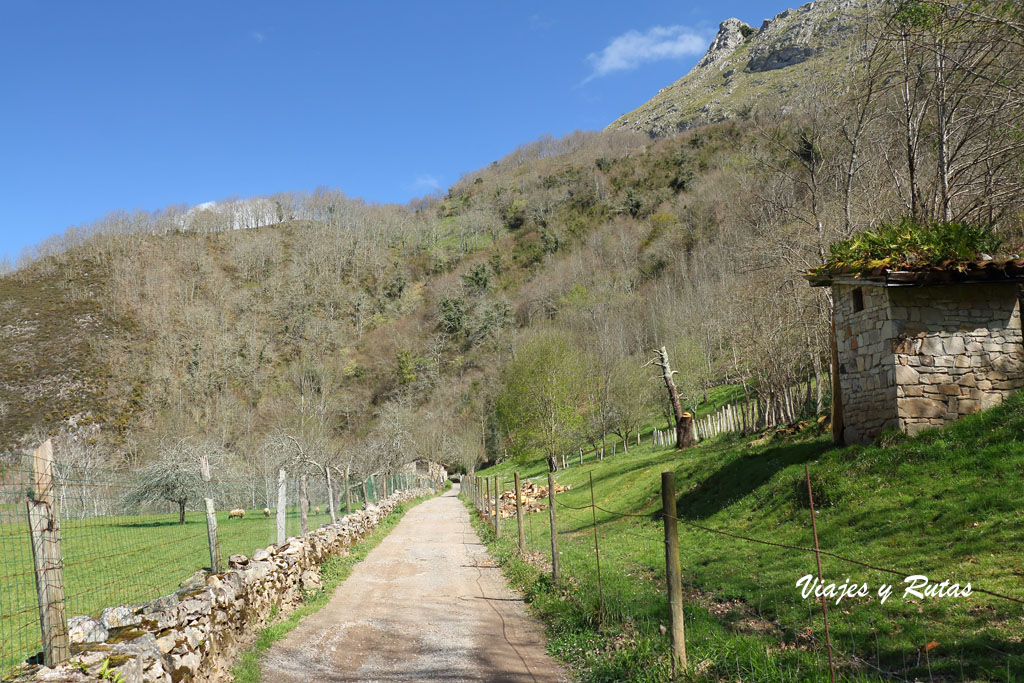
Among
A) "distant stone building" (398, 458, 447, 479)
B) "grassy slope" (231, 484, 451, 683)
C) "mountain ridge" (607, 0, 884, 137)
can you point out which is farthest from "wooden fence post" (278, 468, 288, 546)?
"mountain ridge" (607, 0, 884, 137)

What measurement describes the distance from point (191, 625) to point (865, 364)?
11.9 meters

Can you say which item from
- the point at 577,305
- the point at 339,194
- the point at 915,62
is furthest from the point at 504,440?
the point at 339,194

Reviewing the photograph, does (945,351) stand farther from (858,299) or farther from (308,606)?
(308,606)

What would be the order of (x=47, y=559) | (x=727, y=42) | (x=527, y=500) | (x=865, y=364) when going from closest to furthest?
(x=47, y=559), (x=865, y=364), (x=527, y=500), (x=727, y=42)

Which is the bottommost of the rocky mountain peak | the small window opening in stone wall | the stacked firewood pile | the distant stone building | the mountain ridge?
the distant stone building

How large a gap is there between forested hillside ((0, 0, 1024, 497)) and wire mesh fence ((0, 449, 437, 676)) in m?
10.5

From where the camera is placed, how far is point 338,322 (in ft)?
332

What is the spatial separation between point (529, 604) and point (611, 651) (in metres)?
3.10

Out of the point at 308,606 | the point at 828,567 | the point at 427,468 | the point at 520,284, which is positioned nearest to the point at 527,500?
the point at 308,606

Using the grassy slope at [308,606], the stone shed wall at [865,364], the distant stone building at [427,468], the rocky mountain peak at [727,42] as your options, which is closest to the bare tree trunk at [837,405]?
the stone shed wall at [865,364]

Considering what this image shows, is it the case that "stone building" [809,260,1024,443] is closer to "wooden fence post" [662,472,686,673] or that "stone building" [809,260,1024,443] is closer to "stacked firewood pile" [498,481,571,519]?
"wooden fence post" [662,472,686,673]

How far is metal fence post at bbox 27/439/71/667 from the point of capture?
423cm

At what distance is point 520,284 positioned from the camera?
94.5 metres

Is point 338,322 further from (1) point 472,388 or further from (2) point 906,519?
(2) point 906,519
